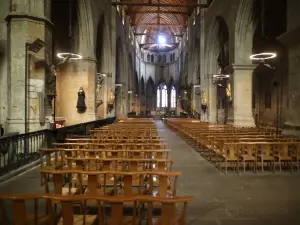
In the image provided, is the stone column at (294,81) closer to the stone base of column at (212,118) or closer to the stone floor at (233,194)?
the stone floor at (233,194)

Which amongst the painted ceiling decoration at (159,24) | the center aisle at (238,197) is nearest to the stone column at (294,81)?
the center aisle at (238,197)

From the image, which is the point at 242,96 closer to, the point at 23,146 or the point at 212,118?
the point at 212,118

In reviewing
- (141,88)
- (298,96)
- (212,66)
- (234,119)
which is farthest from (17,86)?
(141,88)

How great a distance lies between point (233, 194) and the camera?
4.79m

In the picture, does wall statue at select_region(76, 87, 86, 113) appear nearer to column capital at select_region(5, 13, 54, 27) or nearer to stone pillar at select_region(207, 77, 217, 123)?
column capital at select_region(5, 13, 54, 27)

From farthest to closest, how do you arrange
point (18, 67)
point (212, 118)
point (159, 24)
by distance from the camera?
1. point (159, 24)
2. point (212, 118)
3. point (18, 67)

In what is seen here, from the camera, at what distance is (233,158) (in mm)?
6859

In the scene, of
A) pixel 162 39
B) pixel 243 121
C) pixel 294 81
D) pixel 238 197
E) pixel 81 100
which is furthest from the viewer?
pixel 162 39

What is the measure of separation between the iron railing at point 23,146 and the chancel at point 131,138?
4 cm

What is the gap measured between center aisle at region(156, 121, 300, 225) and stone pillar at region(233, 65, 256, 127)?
9.93m

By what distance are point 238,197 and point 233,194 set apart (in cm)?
18

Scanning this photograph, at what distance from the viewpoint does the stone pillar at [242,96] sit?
52.6 ft

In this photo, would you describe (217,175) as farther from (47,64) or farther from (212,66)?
(212,66)

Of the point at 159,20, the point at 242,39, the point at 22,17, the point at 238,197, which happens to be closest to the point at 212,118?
the point at 242,39
